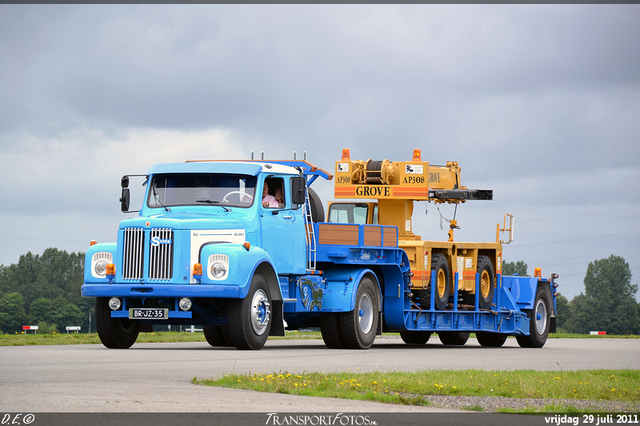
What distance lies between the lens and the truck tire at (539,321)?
84.2ft

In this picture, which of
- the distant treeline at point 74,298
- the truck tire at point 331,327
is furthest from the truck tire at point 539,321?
the distant treeline at point 74,298

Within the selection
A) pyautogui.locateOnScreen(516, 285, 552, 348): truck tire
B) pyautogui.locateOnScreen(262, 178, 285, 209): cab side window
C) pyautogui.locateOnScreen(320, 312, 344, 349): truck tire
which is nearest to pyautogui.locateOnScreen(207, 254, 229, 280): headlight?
pyautogui.locateOnScreen(262, 178, 285, 209): cab side window

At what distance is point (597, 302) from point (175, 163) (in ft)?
453

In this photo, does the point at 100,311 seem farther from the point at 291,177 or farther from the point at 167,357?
→ the point at 291,177

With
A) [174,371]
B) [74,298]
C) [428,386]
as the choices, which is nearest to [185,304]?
[174,371]

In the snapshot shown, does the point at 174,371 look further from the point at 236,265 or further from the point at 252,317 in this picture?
the point at 252,317

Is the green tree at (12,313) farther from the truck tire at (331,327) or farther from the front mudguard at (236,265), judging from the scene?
the front mudguard at (236,265)

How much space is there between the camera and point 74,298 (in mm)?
146875

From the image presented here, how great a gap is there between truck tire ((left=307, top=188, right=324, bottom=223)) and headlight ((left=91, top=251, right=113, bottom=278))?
444 cm

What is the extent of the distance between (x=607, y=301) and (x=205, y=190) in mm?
141389

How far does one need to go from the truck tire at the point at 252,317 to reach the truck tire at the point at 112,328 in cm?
207

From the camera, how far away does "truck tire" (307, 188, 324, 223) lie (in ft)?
64.4

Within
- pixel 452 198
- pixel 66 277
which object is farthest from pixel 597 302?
pixel 452 198

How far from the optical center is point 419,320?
22.3 metres
